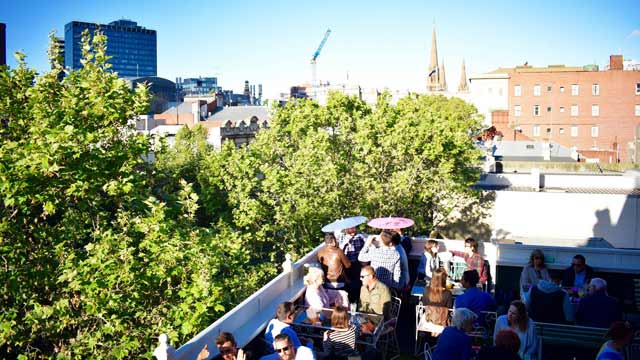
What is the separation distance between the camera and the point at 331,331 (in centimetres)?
848

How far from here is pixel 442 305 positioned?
9625mm

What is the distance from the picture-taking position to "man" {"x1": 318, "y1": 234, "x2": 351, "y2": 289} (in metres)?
11.1

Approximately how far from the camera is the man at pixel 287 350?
22.9 feet

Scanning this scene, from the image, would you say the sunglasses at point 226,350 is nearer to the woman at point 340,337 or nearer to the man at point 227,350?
the man at point 227,350

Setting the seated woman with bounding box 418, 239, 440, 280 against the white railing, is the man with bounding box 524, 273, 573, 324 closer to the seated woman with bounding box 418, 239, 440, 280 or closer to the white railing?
A: the seated woman with bounding box 418, 239, 440, 280

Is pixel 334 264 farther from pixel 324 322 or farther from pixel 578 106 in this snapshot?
pixel 578 106

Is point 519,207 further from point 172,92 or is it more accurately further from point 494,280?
point 172,92

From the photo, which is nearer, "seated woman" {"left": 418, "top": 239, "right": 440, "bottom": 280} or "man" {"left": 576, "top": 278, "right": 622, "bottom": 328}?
"man" {"left": 576, "top": 278, "right": 622, "bottom": 328}

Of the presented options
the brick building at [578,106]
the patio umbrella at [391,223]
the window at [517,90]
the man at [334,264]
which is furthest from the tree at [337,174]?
the window at [517,90]

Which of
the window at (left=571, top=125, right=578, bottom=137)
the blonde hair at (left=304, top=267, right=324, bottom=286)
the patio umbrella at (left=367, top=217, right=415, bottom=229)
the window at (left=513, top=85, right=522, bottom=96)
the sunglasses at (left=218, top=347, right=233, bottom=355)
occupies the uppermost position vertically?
the window at (left=513, top=85, right=522, bottom=96)

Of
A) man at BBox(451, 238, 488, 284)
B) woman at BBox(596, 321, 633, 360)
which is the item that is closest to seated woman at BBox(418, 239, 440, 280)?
man at BBox(451, 238, 488, 284)

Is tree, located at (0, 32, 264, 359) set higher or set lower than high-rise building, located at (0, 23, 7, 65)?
lower

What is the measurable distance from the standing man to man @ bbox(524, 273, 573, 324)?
3.69 meters

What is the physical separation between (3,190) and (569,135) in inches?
3226
